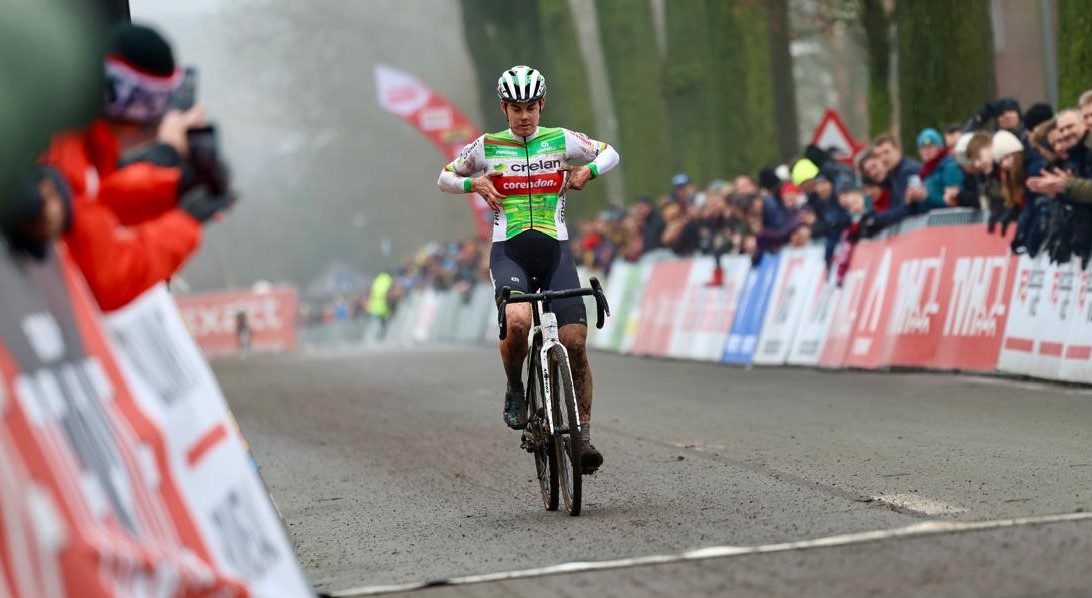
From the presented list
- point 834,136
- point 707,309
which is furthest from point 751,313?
point 834,136

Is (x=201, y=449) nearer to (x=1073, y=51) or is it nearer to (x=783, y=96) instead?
(x=1073, y=51)

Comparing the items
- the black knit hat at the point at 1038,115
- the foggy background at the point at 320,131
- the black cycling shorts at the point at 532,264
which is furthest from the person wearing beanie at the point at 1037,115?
the foggy background at the point at 320,131

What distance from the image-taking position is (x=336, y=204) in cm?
9962

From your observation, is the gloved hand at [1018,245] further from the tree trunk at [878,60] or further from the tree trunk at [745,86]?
the tree trunk at [745,86]

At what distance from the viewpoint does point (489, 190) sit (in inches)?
411

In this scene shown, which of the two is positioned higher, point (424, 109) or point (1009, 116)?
point (424, 109)

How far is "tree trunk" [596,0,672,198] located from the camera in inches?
1558

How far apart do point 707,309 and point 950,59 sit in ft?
13.4

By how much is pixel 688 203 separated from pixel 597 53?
44.5 meters

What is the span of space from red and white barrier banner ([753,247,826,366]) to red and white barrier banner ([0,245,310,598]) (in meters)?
15.1

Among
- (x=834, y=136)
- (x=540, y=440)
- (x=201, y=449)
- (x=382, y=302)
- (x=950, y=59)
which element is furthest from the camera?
(x=382, y=302)

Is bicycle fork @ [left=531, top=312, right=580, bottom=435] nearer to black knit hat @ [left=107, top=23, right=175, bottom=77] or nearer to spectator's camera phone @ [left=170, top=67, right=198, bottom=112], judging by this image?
spectator's camera phone @ [left=170, top=67, right=198, bottom=112]

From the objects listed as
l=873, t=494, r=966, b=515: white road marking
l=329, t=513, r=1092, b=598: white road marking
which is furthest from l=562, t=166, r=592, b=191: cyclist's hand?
l=329, t=513, r=1092, b=598: white road marking

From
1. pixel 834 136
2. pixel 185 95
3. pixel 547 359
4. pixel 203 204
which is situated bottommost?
pixel 547 359
